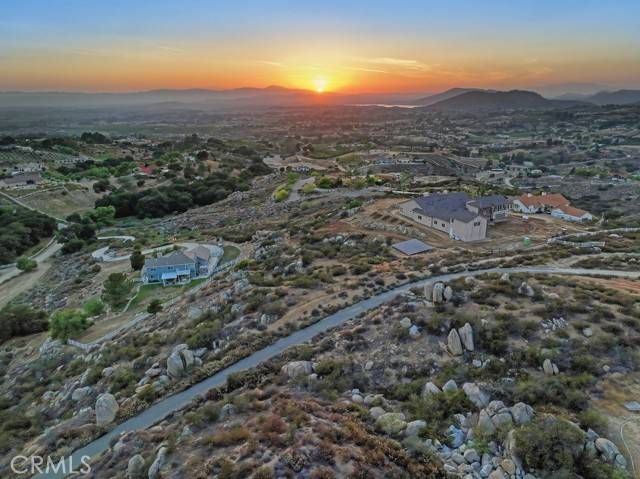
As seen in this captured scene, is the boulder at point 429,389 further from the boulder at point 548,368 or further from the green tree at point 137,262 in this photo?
the green tree at point 137,262

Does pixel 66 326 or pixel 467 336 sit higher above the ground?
pixel 467 336

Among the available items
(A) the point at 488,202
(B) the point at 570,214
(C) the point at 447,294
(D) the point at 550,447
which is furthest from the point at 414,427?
(B) the point at 570,214

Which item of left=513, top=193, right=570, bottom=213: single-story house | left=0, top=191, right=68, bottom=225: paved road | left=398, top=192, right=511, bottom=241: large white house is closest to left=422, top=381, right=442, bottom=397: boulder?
left=398, top=192, right=511, bottom=241: large white house

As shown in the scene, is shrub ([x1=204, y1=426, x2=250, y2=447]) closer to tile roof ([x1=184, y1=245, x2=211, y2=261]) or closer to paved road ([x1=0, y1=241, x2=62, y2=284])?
tile roof ([x1=184, y1=245, x2=211, y2=261])

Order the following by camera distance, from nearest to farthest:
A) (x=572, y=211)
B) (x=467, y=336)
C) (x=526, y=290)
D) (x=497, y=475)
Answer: (x=497, y=475)
(x=467, y=336)
(x=526, y=290)
(x=572, y=211)

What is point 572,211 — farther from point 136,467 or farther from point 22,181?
point 22,181

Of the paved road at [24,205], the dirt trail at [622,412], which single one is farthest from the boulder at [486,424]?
the paved road at [24,205]

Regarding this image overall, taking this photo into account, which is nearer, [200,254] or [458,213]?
[458,213]
